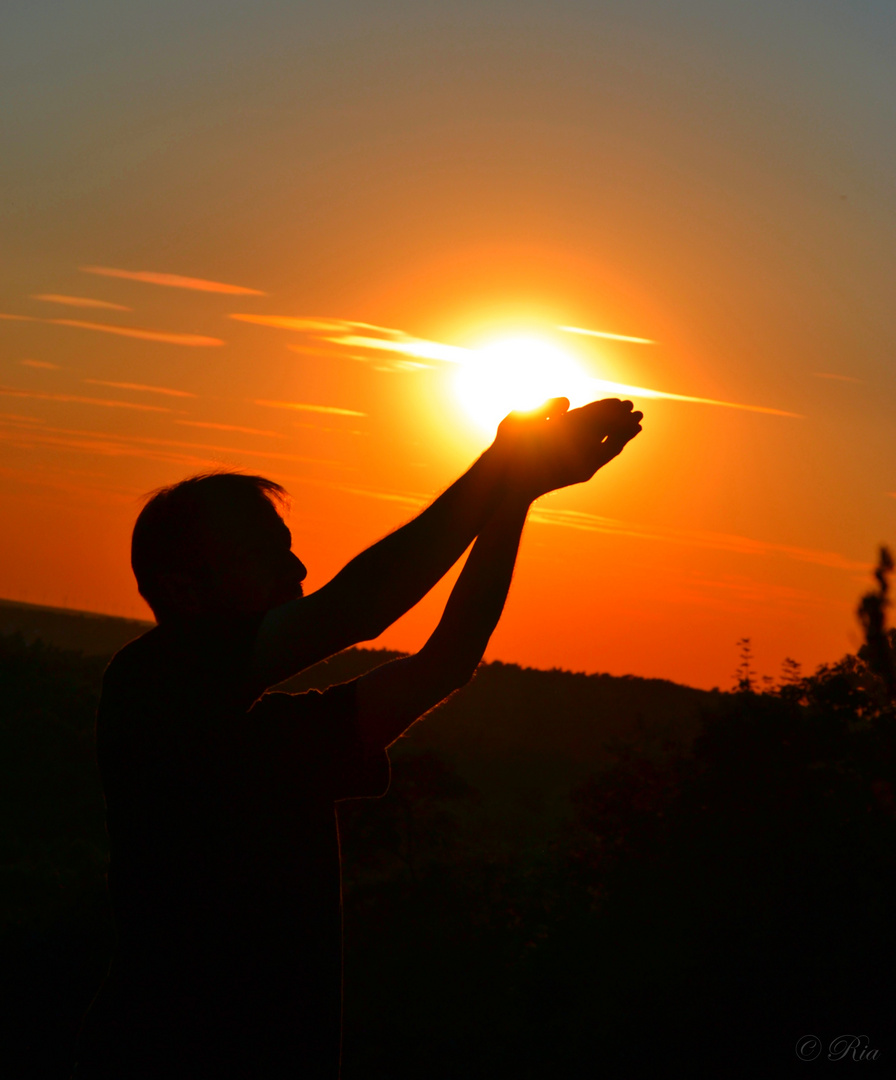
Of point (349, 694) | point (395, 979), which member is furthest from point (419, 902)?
point (349, 694)

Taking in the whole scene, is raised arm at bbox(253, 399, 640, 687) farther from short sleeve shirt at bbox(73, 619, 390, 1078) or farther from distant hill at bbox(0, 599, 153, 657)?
distant hill at bbox(0, 599, 153, 657)

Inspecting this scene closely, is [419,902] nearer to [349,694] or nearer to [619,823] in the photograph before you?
[619,823]

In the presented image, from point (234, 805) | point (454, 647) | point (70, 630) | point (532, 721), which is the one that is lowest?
point (70, 630)

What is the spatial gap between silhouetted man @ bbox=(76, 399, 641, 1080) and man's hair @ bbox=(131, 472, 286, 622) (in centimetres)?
1

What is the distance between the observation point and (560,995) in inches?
675

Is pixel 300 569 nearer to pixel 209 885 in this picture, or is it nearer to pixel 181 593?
pixel 181 593

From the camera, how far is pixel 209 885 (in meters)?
2.02

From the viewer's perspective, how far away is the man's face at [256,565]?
7.14 feet

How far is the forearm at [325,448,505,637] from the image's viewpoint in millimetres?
1715

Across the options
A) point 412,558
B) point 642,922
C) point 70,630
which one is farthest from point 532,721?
point 70,630

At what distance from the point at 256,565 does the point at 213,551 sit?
95 millimetres

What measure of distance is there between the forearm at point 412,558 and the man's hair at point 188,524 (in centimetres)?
57

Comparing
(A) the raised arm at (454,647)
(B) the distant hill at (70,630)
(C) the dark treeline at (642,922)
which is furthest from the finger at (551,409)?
(B) the distant hill at (70,630)

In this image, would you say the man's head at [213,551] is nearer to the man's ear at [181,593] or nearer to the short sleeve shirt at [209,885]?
the man's ear at [181,593]
